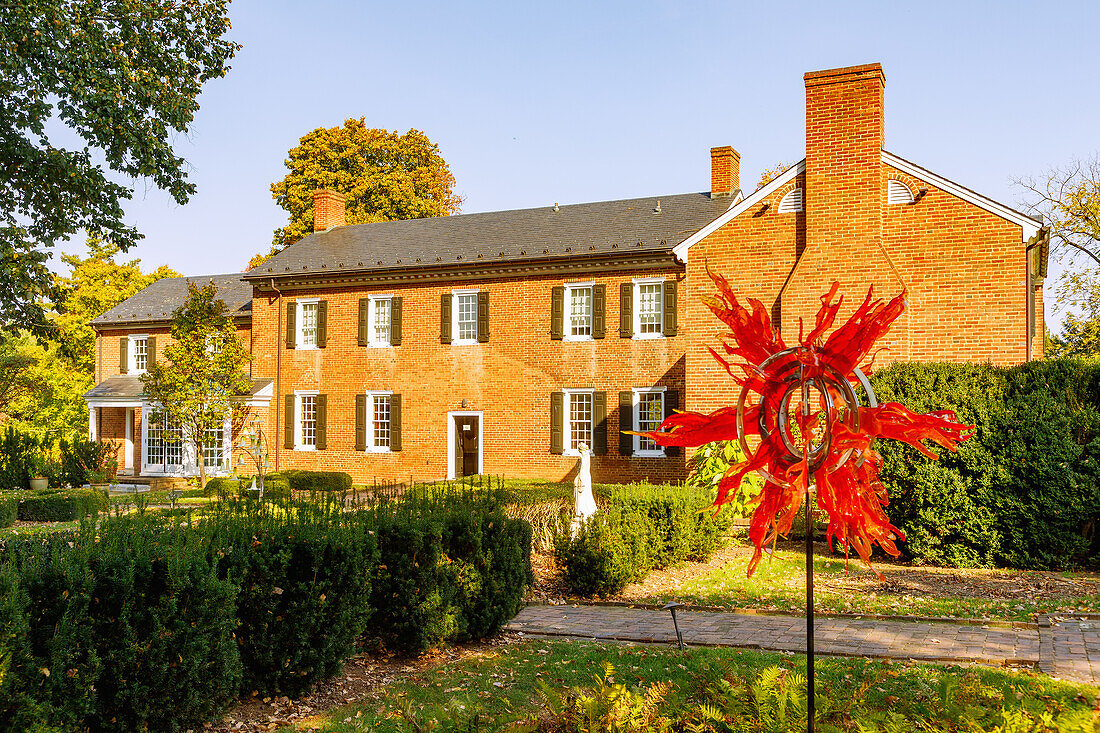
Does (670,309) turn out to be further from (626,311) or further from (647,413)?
(647,413)

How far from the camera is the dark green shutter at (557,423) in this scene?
75.7 feet

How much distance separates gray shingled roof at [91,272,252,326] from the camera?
98.4 feet

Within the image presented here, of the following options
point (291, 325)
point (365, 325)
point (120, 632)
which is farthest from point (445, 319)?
point (120, 632)

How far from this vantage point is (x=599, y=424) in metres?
22.7

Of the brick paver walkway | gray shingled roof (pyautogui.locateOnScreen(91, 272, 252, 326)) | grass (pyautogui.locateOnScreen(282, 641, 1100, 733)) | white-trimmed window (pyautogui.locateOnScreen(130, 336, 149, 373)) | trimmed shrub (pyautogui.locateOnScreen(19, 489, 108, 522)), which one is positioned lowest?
trimmed shrub (pyautogui.locateOnScreen(19, 489, 108, 522))

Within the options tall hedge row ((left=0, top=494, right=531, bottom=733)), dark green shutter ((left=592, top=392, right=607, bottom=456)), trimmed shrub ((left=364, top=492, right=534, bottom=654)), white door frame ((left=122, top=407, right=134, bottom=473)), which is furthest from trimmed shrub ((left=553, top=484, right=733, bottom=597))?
white door frame ((left=122, top=407, right=134, bottom=473))

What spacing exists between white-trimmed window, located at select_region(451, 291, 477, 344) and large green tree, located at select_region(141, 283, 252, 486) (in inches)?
279

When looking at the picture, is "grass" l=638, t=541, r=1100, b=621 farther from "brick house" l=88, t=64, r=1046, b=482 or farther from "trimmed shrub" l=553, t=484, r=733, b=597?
"brick house" l=88, t=64, r=1046, b=482

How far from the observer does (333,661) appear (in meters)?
6.03

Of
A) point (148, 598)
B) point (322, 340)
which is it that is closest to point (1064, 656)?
point (148, 598)

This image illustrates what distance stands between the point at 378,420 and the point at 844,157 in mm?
15319

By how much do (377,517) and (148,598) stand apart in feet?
7.79

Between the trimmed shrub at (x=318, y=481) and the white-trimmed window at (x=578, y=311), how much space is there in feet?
24.8

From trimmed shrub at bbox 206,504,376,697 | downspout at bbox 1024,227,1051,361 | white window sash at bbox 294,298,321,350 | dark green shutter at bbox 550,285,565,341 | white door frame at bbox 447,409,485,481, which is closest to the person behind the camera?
trimmed shrub at bbox 206,504,376,697
